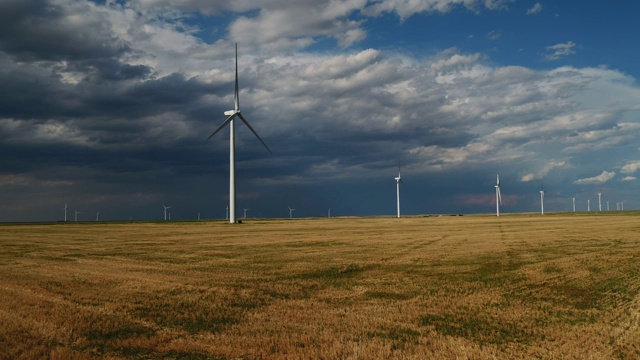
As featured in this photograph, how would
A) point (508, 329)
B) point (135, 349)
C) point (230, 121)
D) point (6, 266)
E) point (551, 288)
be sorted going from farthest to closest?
point (230, 121) → point (6, 266) → point (551, 288) → point (508, 329) → point (135, 349)

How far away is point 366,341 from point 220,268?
2123cm

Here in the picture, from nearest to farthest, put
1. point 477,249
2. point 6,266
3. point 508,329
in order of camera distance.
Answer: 1. point 508,329
2. point 6,266
3. point 477,249

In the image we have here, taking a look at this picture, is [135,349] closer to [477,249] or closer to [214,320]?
[214,320]

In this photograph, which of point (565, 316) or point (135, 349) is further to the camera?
point (565, 316)

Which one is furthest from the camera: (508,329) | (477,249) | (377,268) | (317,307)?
(477,249)

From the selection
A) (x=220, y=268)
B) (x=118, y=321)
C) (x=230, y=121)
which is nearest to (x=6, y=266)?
(x=220, y=268)

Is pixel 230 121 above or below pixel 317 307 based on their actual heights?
above

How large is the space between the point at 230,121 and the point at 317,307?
110 meters

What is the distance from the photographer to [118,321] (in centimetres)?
1828

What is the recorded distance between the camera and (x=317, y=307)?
20906mm

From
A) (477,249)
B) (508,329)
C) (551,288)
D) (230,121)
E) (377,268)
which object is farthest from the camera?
(230,121)

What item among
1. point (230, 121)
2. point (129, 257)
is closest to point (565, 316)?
point (129, 257)

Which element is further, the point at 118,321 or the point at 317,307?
the point at 317,307

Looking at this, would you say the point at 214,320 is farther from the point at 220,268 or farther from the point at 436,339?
the point at 220,268
